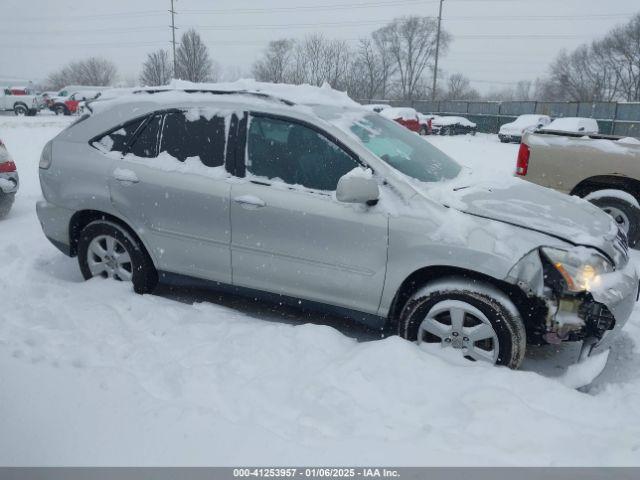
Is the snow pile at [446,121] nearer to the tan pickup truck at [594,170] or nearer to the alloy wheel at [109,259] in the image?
the tan pickup truck at [594,170]

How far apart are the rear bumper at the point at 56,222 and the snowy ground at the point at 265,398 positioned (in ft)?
2.07

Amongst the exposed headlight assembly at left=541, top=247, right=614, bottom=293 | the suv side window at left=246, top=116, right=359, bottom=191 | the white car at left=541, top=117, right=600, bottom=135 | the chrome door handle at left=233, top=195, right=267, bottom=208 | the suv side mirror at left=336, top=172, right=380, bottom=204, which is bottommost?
the exposed headlight assembly at left=541, top=247, right=614, bottom=293

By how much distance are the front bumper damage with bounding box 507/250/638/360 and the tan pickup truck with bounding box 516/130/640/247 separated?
3327 millimetres

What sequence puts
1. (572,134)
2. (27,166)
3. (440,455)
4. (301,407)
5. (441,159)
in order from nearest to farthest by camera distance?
(440,455)
(301,407)
(441,159)
(572,134)
(27,166)

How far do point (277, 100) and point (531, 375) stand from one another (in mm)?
2515

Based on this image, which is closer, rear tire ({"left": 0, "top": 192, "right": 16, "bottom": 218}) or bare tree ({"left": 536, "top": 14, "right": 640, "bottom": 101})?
rear tire ({"left": 0, "top": 192, "right": 16, "bottom": 218})

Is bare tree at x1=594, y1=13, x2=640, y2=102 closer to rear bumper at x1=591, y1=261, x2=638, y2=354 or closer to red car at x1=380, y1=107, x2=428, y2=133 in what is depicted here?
red car at x1=380, y1=107, x2=428, y2=133

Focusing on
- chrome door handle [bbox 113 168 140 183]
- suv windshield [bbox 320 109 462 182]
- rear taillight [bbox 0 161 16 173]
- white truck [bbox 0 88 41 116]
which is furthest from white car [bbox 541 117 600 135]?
white truck [bbox 0 88 41 116]

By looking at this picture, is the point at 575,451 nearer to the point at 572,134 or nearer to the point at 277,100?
the point at 277,100

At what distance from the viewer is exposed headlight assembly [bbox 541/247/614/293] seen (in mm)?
2842

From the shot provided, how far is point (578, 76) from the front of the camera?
57156 mm

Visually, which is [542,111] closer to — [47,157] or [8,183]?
[8,183]

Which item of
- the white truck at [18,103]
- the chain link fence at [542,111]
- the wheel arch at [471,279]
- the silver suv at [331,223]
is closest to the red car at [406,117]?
the chain link fence at [542,111]

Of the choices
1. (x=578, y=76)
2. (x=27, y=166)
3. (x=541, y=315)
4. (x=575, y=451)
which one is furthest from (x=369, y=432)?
(x=578, y=76)
